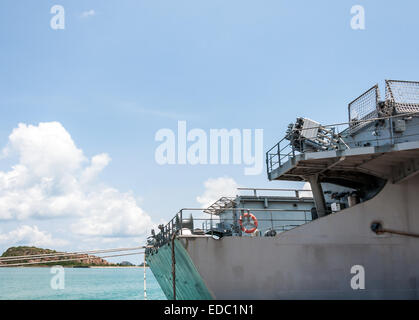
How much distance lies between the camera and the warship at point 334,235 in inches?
462

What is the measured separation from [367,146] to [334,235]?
9.37 feet

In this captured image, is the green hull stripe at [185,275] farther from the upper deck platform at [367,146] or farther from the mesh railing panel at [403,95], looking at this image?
the mesh railing panel at [403,95]

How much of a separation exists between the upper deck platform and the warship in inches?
1.2

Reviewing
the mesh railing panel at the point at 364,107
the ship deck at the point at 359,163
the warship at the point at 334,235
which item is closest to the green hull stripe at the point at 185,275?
the warship at the point at 334,235

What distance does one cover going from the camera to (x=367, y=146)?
1327 centimetres

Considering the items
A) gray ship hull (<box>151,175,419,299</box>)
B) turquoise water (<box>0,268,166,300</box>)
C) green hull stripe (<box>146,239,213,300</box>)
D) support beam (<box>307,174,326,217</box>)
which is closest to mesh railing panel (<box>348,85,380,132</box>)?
support beam (<box>307,174,326,217</box>)

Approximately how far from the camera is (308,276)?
1209 cm

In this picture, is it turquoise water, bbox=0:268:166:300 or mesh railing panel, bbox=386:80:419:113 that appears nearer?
mesh railing panel, bbox=386:80:419:113

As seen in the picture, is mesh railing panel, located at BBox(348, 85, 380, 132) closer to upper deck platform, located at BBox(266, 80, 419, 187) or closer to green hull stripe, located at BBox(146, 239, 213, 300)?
upper deck platform, located at BBox(266, 80, 419, 187)

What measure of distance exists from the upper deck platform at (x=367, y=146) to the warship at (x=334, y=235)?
3 centimetres

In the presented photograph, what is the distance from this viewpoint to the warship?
11727mm
